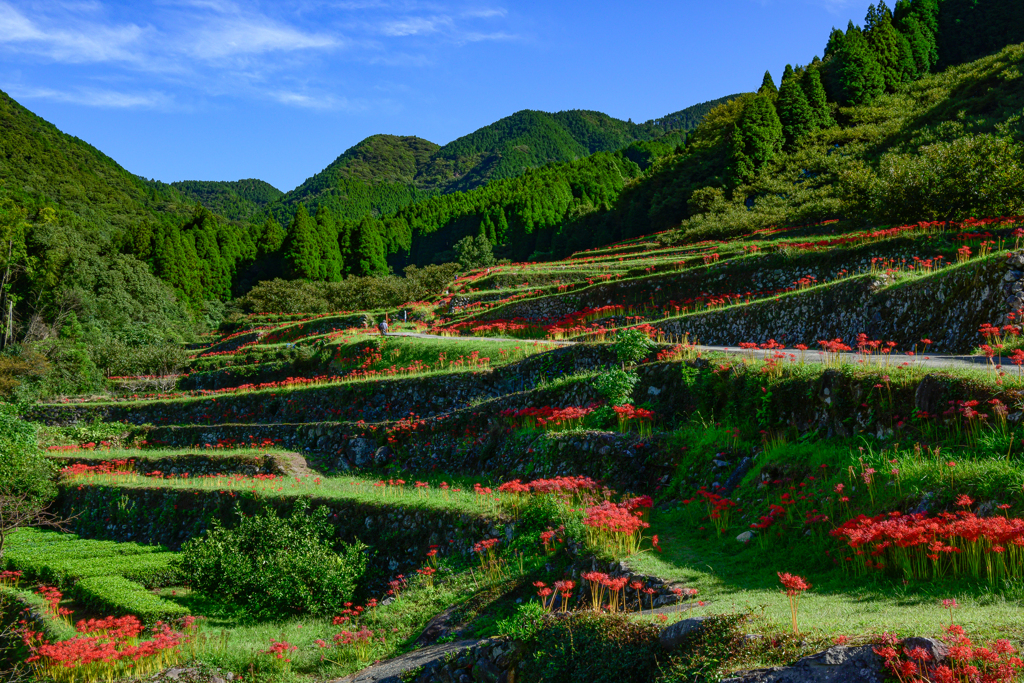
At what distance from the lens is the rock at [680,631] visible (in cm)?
471

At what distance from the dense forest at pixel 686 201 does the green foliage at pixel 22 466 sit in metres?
13.9

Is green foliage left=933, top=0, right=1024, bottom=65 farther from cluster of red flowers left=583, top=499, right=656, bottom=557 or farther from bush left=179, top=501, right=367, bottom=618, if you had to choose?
bush left=179, top=501, right=367, bottom=618

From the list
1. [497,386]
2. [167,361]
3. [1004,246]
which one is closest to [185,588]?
[497,386]

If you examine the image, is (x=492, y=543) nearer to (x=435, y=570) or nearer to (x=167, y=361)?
(x=435, y=570)

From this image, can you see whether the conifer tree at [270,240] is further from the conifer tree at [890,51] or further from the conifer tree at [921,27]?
the conifer tree at [921,27]

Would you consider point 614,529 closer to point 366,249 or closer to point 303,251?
point 303,251

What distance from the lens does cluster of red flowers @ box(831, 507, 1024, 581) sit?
4.74 m

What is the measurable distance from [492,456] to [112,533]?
10.4 m

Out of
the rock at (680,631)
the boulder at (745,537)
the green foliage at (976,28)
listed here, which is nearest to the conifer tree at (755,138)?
the green foliage at (976,28)

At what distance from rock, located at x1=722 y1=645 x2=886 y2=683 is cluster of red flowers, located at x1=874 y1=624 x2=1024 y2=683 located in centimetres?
11

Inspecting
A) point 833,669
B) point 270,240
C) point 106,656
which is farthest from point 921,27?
point 106,656

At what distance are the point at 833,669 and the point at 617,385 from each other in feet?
27.8

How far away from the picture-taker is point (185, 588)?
11.3 metres

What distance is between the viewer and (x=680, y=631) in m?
4.77
